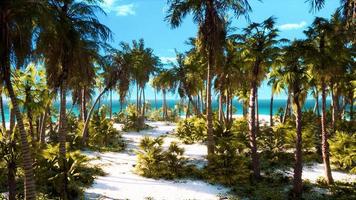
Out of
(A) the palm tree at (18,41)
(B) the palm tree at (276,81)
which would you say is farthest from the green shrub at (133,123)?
(A) the palm tree at (18,41)

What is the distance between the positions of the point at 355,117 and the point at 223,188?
21.6m

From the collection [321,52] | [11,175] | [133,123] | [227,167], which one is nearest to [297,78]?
[321,52]

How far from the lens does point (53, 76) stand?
62.2 ft

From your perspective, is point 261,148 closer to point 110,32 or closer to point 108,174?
point 108,174

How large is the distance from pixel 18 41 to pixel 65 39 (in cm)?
181

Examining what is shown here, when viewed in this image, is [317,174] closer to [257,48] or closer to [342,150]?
[342,150]

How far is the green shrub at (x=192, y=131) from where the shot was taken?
A: 1277 inches

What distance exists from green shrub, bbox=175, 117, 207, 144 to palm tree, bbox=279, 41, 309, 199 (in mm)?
12648

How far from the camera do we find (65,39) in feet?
50.3

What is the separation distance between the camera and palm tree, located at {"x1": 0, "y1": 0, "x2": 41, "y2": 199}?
13.1 metres

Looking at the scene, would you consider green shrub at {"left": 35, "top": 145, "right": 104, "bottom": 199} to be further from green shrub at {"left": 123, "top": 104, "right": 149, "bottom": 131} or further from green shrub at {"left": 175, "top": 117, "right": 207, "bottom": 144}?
green shrub at {"left": 123, "top": 104, "right": 149, "bottom": 131}

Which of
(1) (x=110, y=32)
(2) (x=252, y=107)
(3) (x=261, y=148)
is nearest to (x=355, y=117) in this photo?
(3) (x=261, y=148)

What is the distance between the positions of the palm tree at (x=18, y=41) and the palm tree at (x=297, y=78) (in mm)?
12453

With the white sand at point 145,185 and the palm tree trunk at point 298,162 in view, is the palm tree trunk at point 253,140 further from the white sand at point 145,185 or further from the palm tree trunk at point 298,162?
the palm tree trunk at point 298,162
